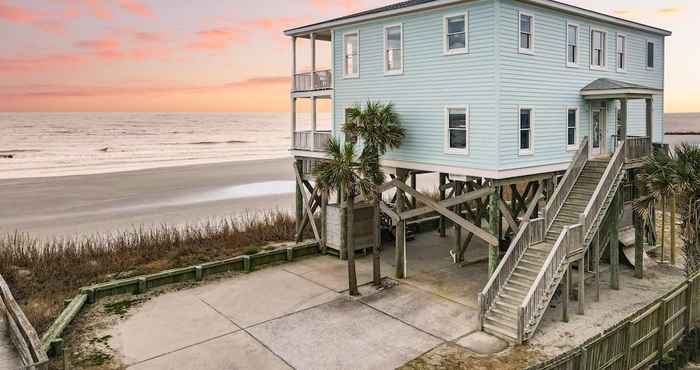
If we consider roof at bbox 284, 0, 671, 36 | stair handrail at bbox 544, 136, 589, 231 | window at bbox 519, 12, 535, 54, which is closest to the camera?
stair handrail at bbox 544, 136, 589, 231

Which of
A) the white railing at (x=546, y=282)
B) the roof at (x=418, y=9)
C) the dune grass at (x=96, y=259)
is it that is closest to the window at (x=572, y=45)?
the roof at (x=418, y=9)

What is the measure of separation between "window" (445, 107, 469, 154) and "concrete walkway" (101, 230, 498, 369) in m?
5.21

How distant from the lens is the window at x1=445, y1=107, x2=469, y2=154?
18672mm

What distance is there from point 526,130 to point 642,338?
806cm

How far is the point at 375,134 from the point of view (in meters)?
19.6

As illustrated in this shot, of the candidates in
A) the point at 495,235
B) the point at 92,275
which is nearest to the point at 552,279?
the point at 495,235

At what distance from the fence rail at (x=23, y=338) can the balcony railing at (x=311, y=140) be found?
534 inches

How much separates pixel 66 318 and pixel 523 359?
44.2 feet

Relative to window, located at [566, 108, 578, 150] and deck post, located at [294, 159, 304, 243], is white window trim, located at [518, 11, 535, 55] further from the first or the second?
deck post, located at [294, 159, 304, 243]

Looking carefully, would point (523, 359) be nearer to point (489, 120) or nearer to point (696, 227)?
point (489, 120)

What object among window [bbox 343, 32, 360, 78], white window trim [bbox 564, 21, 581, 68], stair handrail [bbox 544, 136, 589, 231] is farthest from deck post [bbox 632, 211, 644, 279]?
window [bbox 343, 32, 360, 78]

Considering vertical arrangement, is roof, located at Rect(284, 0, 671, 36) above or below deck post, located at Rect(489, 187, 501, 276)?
above

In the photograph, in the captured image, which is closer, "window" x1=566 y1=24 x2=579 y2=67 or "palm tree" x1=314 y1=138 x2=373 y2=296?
"palm tree" x1=314 y1=138 x2=373 y2=296

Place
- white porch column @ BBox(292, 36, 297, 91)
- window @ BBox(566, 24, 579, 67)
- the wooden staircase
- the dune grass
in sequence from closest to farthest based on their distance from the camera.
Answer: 1. the wooden staircase
2. the dune grass
3. window @ BBox(566, 24, 579, 67)
4. white porch column @ BBox(292, 36, 297, 91)
